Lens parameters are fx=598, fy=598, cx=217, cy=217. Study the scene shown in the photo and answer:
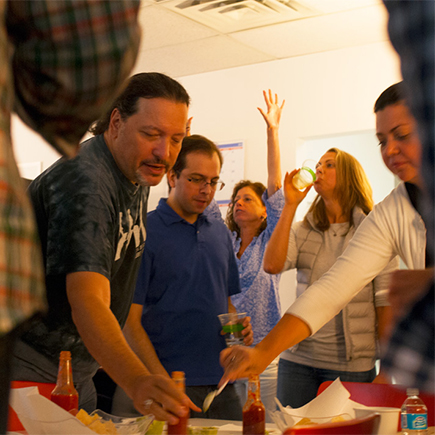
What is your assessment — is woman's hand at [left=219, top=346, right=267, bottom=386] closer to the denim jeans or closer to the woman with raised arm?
the denim jeans

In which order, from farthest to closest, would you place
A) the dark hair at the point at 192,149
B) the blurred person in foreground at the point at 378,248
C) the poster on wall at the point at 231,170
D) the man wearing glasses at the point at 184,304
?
the poster on wall at the point at 231,170, the dark hair at the point at 192,149, the man wearing glasses at the point at 184,304, the blurred person in foreground at the point at 378,248

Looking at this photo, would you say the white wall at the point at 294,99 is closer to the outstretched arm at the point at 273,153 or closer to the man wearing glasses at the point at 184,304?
the outstretched arm at the point at 273,153

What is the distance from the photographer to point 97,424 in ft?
4.35

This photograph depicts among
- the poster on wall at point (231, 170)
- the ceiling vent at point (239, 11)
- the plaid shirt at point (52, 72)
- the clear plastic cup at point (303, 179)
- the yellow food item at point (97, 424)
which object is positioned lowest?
the yellow food item at point (97, 424)

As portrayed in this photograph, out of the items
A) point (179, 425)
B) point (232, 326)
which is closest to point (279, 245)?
point (232, 326)

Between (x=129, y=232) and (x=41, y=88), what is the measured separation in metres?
1.00

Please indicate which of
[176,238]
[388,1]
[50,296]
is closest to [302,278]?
[176,238]

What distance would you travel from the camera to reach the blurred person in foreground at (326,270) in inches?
99.0

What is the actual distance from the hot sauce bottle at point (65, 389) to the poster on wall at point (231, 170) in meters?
3.33

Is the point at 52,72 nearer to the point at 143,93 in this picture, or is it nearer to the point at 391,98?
the point at 143,93

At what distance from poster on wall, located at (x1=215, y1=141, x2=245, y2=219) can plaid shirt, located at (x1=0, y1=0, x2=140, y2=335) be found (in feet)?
13.2

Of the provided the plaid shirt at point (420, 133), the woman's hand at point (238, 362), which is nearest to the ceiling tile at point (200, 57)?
the woman's hand at point (238, 362)

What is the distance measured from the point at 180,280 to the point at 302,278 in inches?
30.6

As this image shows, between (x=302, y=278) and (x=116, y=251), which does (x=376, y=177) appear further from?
(x=116, y=251)
